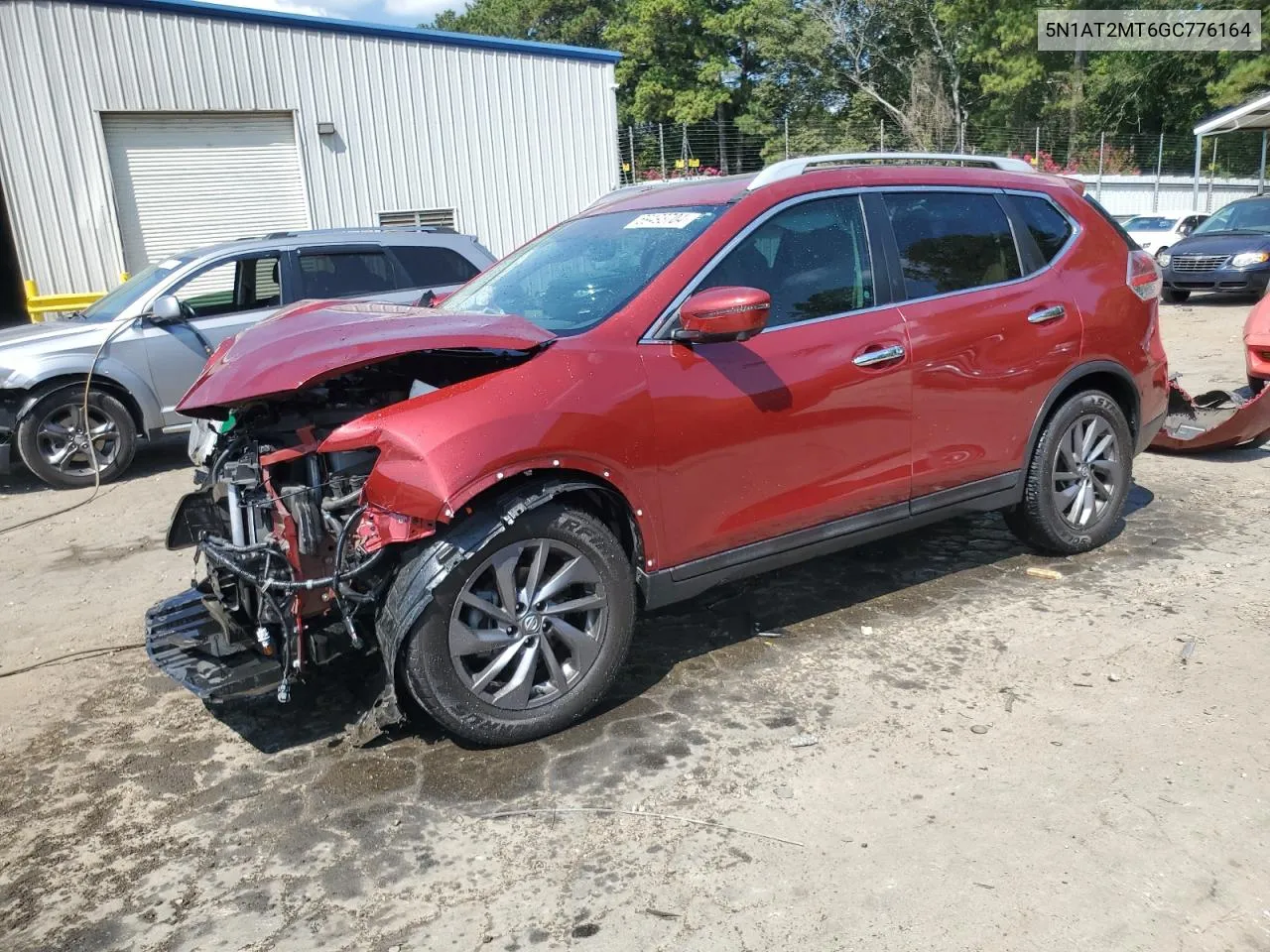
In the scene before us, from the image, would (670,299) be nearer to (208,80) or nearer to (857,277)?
(857,277)

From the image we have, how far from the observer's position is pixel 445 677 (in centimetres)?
325

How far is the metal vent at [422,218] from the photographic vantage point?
15.4 m

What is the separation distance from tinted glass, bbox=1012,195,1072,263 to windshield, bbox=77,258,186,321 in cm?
647

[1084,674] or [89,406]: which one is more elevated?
[89,406]

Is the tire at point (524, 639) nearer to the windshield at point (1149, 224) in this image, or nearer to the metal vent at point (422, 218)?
the metal vent at point (422, 218)

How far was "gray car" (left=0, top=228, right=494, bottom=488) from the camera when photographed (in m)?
7.56

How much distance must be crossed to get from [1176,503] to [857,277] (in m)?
3.08

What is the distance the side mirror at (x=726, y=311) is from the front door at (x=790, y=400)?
6.7 inches

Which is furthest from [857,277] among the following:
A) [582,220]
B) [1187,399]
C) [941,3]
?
[941,3]

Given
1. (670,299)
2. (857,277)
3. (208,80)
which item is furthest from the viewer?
(208,80)

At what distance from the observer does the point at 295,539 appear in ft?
10.8

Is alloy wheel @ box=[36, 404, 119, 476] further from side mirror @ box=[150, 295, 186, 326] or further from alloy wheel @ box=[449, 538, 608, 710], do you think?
alloy wheel @ box=[449, 538, 608, 710]

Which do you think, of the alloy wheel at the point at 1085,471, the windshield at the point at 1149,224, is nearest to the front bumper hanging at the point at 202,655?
the alloy wheel at the point at 1085,471

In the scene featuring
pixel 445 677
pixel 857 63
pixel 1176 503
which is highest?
pixel 857 63
